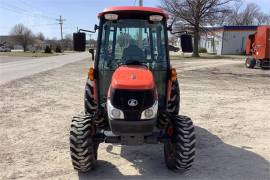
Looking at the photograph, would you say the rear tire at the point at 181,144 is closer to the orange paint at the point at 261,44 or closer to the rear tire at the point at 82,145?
the rear tire at the point at 82,145

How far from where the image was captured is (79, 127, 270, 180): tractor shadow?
6098 millimetres

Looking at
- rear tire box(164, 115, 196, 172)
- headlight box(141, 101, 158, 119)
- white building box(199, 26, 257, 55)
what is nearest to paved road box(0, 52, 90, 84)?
rear tire box(164, 115, 196, 172)

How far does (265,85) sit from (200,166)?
13.0 metres

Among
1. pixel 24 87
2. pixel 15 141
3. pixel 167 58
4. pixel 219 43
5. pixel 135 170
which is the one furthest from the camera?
pixel 219 43

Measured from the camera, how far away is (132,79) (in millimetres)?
5676

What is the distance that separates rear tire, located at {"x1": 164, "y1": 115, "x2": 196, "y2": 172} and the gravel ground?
0.19 metres

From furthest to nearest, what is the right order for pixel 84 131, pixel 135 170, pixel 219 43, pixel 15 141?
pixel 219 43 < pixel 15 141 < pixel 135 170 < pixel 84 131

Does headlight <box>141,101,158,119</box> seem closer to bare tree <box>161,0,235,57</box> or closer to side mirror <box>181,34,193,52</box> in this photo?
side mirror <box>181,34,193,52</box>

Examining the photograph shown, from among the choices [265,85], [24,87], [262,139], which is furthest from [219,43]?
[262,139]

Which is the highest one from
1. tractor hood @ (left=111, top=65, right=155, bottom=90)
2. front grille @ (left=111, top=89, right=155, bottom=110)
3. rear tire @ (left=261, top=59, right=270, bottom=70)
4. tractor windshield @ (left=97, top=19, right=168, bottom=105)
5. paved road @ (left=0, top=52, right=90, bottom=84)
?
tractor windshield @ (left=97, top=19, right=168, bottom=105)

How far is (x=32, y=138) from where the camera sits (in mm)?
8242

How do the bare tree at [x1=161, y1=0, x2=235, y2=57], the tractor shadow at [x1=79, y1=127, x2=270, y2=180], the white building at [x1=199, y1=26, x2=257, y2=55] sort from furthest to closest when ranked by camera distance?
the white building at [x1=199, y1=26, x2=257, y2=55] < the bare tree at [x1=161, y1=0, x2=235, y2=57] < the tractor shadow at [x1=79, y1=127, x2=270, y2=180]

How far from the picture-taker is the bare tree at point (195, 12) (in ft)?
152

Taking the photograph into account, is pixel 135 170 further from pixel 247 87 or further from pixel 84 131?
pixel 247 87
